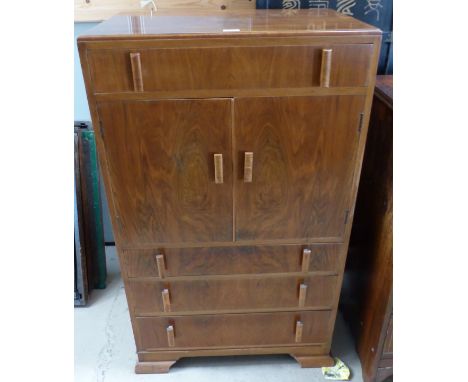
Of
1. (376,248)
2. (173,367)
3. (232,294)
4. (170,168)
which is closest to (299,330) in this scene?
(232,294)

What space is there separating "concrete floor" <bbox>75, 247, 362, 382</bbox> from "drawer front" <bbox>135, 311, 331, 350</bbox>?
0.11m

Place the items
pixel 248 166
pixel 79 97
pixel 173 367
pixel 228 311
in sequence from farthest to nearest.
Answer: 1. pixel 79 97
2. pixel 173 367
3. pixel 228 311
4. pixel 248 166

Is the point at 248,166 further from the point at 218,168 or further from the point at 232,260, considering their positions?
the point at 232,260

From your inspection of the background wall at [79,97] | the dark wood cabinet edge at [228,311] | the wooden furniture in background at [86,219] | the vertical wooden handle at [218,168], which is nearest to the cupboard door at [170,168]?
the vertical wooden handle at [218,168]

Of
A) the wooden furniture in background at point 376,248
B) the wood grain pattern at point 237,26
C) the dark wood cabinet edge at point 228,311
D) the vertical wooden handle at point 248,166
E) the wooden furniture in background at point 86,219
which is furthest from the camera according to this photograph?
the wooden furniture in background at point 86,219

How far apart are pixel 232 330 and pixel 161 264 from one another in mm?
371

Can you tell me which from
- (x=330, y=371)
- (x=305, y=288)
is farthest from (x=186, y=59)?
(x=330, y=371)

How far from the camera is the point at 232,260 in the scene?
1.19 m

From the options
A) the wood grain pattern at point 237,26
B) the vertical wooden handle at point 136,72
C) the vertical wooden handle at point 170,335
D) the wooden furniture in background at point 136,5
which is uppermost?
the wooden furniture in background at point 136,5

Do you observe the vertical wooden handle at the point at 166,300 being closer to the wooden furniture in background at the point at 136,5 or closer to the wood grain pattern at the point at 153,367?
the wood grain pattern at the point at 153,367

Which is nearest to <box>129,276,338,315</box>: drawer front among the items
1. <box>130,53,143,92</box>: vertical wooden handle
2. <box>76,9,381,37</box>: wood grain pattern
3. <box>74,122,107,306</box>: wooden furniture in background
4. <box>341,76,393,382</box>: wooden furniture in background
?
<box>341,76,393,382</box>: wooden furniture in background

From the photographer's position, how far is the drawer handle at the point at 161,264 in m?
1.16

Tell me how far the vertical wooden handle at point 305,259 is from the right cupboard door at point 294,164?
0.15 feet

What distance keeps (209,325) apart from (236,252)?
319mm
